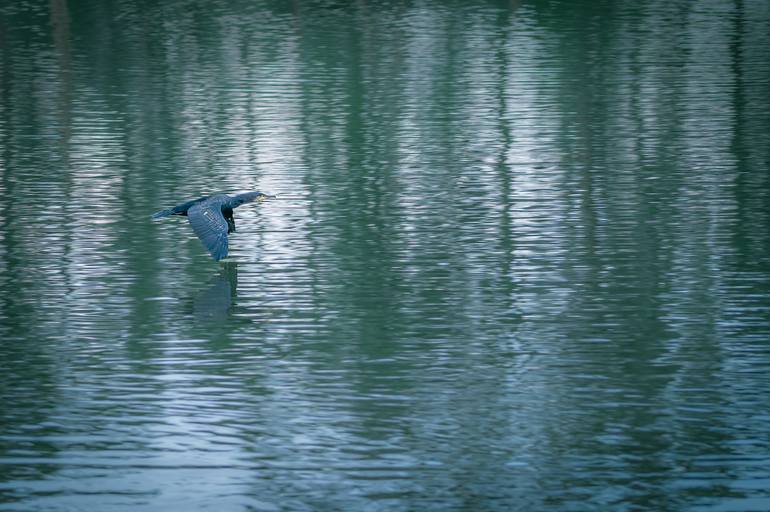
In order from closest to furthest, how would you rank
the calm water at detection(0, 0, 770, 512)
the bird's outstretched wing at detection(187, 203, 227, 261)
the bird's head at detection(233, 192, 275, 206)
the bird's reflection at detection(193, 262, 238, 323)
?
the calm water at detection(0, 0, 770, 512)
the bird's reflection at detection(193, 262, 238, 323)
the bird's outstretched wing at detection(187, 203, 227, 261)
the bird's head at detection(233, 192, 275, 206)

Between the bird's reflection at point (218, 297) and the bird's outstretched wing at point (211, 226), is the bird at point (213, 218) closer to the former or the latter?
the bird's outstretched wing at point (211, 226)

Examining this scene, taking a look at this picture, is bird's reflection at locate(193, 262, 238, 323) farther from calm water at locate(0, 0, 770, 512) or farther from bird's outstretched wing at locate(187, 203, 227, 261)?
bird's outstretched wing at locate(187, 203, 227, 261)

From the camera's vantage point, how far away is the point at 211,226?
36.4ft

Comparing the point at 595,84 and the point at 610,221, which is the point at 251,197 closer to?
the point at 610,221

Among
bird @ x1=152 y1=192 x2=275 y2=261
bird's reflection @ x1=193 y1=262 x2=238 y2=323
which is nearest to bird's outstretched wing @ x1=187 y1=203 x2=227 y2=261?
bird @ x1=152 y1=192 x2=275 y2=261

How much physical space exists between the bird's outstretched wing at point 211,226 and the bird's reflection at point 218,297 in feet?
0.78

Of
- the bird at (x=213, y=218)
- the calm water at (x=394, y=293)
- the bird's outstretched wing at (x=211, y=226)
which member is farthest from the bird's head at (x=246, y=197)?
the calm water at (x=394, y=293)

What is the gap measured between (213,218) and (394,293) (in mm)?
1496

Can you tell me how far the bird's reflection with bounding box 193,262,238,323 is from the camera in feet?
33.3

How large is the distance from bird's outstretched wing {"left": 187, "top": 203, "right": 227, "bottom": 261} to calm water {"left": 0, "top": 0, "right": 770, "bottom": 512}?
0.31 metres

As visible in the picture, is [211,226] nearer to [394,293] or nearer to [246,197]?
[246,197]

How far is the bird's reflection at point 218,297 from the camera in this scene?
10.2m

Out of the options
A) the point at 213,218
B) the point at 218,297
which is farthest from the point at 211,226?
the point at 218,297

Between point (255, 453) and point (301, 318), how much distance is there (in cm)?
266
